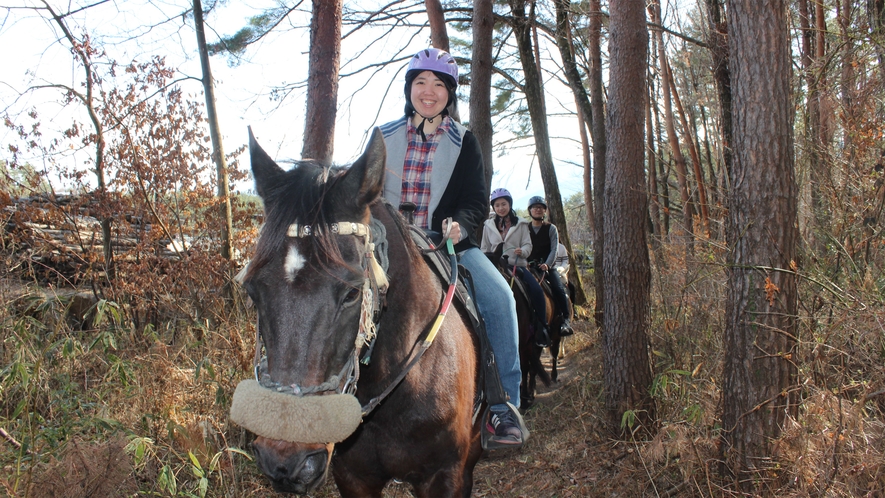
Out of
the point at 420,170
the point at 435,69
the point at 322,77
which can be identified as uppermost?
the point at 322,77

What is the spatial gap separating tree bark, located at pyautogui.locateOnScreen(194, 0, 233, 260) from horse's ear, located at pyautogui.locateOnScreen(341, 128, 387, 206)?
5798mm

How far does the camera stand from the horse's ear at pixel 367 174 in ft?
6.57

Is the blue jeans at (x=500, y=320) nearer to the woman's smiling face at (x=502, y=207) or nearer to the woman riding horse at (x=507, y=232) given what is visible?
the woman riding horse at (x=507, y=232)

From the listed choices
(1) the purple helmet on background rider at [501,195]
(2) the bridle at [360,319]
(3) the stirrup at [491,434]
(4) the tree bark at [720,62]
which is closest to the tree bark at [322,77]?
(1) the purple helmet on background rider at [501,195]

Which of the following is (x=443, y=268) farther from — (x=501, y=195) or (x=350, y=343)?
(x=501, y=195)

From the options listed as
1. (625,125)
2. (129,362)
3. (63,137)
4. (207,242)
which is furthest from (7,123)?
(625,125)

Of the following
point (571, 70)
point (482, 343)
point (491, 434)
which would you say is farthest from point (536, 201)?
point (491, 434)

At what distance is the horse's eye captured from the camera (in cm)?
Answer: 184

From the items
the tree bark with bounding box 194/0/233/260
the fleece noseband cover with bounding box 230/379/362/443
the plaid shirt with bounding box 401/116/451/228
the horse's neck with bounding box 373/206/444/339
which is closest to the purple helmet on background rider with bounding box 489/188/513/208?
the tree bark with bounding box 194/0/233/260

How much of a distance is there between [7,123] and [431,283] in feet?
22.7

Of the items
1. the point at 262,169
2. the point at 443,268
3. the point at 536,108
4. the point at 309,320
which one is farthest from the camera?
the point at 536,108

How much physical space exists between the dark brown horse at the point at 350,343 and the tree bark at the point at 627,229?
290 cm

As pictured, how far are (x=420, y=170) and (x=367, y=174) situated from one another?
48.0 inches

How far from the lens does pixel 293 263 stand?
5.83 feet
